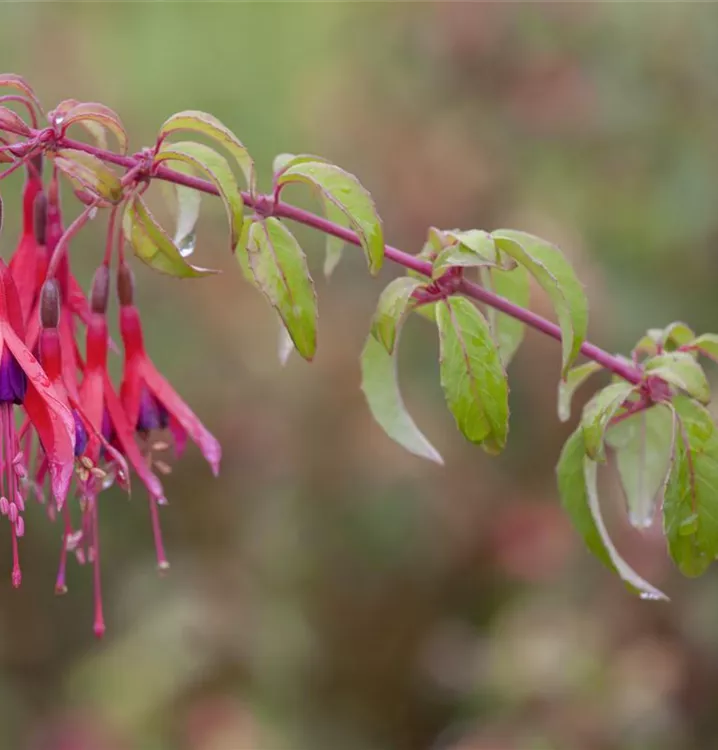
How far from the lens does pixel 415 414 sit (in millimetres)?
1999

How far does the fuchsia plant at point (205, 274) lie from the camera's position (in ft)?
1.64

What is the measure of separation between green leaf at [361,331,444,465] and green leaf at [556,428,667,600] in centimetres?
8

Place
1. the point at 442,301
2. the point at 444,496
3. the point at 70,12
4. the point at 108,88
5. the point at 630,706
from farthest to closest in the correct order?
the point at 70,12, the point at 108,88, the point at 444,496, the point at 630,706, the point at 442,301

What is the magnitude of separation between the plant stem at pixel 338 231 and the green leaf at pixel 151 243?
2cm

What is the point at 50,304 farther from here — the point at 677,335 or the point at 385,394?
the point at 677,335

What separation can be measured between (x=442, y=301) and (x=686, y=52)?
1.79 metres

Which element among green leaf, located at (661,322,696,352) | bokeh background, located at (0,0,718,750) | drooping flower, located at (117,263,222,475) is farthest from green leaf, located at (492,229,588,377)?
bokeh background, located at (0,0,718,750)

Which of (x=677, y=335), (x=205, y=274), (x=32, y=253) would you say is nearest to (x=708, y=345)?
(x=677, y=335)

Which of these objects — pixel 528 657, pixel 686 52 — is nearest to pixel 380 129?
pixel 686 52

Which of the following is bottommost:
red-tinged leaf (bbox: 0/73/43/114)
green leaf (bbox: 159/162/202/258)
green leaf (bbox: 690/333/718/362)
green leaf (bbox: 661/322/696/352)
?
green leaf (bbox: 661/322/696/352)

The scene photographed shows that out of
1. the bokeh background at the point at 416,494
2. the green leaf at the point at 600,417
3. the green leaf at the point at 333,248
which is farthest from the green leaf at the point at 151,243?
the bokeh background at the point at 416,494

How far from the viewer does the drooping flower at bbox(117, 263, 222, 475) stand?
58 centimetres

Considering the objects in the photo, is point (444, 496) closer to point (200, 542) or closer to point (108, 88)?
point (200, 542)

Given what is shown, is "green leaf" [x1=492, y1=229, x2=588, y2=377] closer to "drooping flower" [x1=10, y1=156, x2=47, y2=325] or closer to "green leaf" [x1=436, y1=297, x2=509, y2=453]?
"green leaf" [x1=436, y1=297, x2=509, y2=453]
